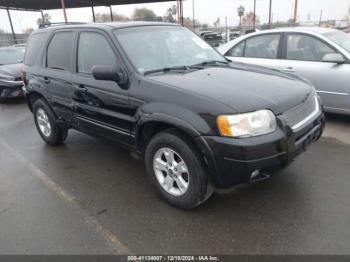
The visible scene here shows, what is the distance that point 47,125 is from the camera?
5055mm

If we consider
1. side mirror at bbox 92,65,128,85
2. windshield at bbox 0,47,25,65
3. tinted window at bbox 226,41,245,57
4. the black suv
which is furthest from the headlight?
windshield at bbox 0,47,25,65

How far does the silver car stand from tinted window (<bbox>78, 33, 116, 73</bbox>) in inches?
133

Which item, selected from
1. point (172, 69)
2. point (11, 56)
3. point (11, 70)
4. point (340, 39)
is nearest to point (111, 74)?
point (172, 69)

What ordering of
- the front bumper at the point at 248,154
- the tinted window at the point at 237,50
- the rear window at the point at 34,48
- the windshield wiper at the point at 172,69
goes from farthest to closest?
the tinted window at the point at 237,50, the rear window at the point at 34,48, the windshield wiper at the point at 172,69, the front bumper at the point at 248,154

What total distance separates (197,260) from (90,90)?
2.34 metres

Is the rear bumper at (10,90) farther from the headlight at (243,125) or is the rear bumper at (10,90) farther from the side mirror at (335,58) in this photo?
the headlight at (243,125)

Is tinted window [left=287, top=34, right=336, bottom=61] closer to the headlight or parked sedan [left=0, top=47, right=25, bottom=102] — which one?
the headlight

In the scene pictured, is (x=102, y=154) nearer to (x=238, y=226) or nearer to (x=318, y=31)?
(x=238, y=226)

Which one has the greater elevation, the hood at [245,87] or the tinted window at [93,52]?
the tinted window at [93,52]

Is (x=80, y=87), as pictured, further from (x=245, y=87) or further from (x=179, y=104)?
(x=245, y=87)

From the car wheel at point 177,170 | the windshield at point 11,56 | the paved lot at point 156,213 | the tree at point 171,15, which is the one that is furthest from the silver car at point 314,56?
the tree at point 171,15

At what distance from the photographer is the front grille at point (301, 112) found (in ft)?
9.14

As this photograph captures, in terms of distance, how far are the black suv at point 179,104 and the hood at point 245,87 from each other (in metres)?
0.01

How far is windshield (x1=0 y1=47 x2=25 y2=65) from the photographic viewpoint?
982 cm
